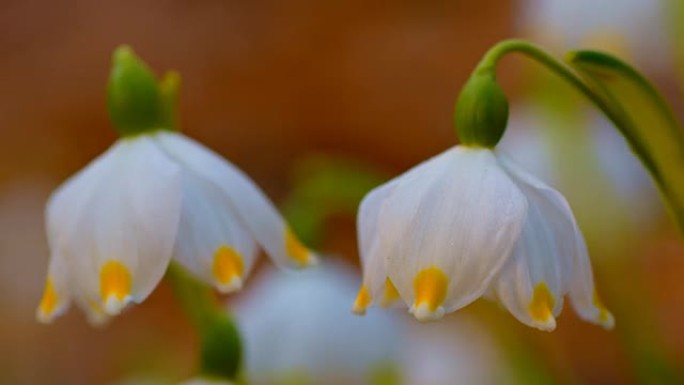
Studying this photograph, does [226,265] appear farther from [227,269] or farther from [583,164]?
[583,164]

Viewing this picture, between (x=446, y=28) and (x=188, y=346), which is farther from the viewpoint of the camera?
(x=446, y=28)

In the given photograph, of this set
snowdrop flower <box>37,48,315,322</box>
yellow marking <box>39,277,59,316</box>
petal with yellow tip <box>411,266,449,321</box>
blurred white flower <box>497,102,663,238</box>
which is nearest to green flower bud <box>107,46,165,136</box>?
snowdrop flower <box>37,48,315,322</box>

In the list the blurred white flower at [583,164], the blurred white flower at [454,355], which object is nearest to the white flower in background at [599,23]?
the blurred white flower at [583,164]

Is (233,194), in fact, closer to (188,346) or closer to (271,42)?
(188,346)

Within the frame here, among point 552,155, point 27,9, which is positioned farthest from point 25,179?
point 552,155

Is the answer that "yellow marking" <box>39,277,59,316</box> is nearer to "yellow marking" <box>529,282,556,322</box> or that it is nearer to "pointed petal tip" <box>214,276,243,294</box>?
"pointed petal tip" <box>214,276,243,294</box>

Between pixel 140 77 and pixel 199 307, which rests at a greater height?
pixel 140 77
